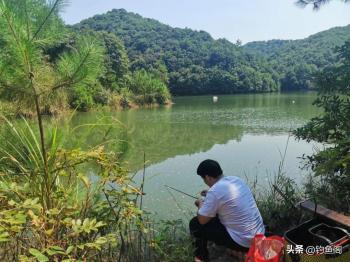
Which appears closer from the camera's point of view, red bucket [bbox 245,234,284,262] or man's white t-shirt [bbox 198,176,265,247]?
red bucket [bbox 245,234,284,262]

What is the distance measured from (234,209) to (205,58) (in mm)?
55845

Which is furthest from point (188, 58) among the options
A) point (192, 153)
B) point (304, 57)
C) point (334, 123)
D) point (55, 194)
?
point (55, 194)

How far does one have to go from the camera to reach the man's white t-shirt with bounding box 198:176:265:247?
2.19 meters

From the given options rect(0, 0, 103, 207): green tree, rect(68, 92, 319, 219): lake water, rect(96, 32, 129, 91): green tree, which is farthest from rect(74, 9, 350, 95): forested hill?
rect(0, 0, 103, 207): green tree

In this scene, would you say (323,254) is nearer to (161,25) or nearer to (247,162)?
(247,162)

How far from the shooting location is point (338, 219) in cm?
205

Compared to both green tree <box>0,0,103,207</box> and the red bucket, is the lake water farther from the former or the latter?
the red bucket

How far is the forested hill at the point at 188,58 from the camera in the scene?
46.5 m

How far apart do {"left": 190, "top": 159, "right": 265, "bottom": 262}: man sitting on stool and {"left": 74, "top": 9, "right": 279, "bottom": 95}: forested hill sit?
4000 centimetres

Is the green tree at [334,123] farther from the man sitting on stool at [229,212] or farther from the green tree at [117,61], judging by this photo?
the green tree at [117,61]

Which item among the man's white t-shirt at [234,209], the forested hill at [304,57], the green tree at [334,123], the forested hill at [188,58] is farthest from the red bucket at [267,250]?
the forested hill at [304,57]

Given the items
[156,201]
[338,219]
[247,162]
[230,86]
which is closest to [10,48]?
[338,219]

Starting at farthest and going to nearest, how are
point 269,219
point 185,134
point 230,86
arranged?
point 230,86, point 185,134, point 269,219

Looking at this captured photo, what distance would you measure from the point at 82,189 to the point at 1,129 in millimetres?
600
